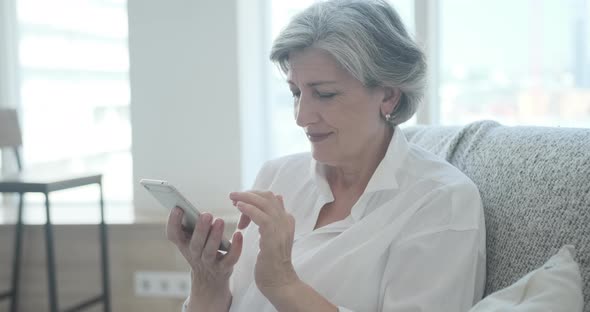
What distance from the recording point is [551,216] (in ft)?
3.80

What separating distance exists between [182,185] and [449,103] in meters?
1.09

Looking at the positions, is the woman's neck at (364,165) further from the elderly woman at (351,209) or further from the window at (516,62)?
the window at (516,62)

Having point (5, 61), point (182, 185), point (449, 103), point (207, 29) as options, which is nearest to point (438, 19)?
point (449, 103)

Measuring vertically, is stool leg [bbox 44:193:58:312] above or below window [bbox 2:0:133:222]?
below

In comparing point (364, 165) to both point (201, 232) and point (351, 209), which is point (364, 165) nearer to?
point (351, 209)

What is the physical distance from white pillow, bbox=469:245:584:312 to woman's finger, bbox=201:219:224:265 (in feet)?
1.54

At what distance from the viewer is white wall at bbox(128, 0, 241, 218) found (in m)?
2.72

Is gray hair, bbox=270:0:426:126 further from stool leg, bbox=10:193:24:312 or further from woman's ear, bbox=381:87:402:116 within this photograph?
stool leg, bbox=10:193:24:312

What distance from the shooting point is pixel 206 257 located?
53.2 inches

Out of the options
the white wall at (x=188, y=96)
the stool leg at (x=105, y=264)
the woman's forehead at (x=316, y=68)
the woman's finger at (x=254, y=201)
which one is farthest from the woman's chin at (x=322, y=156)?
the stool leg at (x=105, y=264)

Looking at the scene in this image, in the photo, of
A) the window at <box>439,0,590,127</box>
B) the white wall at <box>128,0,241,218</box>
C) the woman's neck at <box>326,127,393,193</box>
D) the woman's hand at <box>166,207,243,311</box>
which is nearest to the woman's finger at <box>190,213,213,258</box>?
the woman's hand at <box>166,207,243,311</box>

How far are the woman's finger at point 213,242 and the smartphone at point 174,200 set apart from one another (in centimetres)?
2

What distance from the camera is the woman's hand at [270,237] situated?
1.21 meters

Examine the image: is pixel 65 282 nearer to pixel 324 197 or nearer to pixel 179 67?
pixel 179 67
